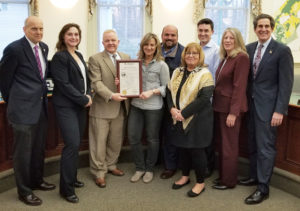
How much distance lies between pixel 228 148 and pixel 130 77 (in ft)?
3.44

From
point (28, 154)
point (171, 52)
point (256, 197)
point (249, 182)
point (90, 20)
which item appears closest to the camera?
point (28, 154)

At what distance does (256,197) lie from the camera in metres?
2.41

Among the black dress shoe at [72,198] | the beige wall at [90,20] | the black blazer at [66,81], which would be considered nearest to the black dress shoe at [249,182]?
the black dress shoe at [72,198]

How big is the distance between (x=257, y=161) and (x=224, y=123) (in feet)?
1.38

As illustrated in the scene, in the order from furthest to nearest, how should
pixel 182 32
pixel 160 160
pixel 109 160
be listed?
pixel 182 32 < pixel 160 160 < pixel 109 160

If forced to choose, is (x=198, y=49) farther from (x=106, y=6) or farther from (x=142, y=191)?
(x=106, y=6)

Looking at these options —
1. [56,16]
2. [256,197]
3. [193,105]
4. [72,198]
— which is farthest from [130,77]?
[56,16]

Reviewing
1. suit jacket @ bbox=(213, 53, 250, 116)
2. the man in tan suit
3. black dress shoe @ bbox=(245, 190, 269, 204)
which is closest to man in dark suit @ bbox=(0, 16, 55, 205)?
the man in tan suit

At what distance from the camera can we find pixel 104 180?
276cm

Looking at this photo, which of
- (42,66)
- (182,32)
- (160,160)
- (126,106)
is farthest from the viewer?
(182,32)

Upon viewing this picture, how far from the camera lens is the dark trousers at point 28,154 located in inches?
87.7

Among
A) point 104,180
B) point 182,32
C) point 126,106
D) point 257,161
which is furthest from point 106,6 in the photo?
point 257,161

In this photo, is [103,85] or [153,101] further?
[153,101]

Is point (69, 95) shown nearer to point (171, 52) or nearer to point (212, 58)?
point (171, 52)
